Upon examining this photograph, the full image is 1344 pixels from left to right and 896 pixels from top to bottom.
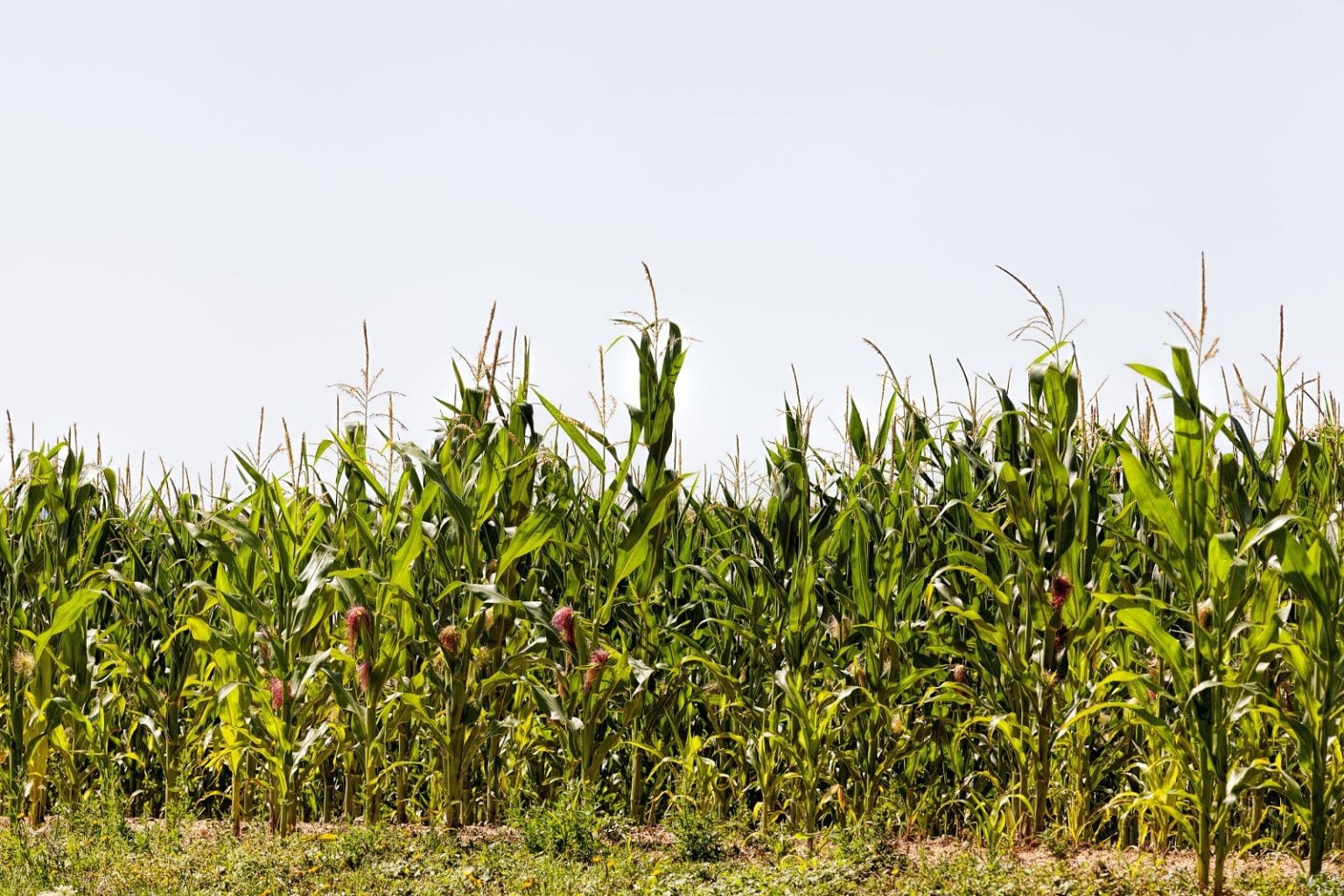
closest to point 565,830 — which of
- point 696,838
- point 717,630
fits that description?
point 696,838

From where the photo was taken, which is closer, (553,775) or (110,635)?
(553,775)

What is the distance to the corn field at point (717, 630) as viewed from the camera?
4.59 meters

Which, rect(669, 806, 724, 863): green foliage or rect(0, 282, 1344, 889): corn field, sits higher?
rect(0, 282, 1344, 889): corn field

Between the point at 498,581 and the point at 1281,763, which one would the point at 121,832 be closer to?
the point at 498,581

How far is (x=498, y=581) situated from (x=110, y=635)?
2.87 meters

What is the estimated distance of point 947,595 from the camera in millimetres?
4805

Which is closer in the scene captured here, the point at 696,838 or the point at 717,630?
the point at 696,838

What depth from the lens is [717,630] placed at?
5.69m

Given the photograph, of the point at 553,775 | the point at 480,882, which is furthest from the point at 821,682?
the point at 480,882

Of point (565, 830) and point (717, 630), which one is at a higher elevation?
point (717, 630)

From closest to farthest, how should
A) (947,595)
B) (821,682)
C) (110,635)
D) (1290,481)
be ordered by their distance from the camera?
(1290,481)
(947,595)
(821,682)
(110,635)

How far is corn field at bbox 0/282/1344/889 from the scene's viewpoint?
4586 mm

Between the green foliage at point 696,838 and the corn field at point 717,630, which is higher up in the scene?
the corn field at point 717,630

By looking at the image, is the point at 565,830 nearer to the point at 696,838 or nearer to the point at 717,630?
the point at 696,838
